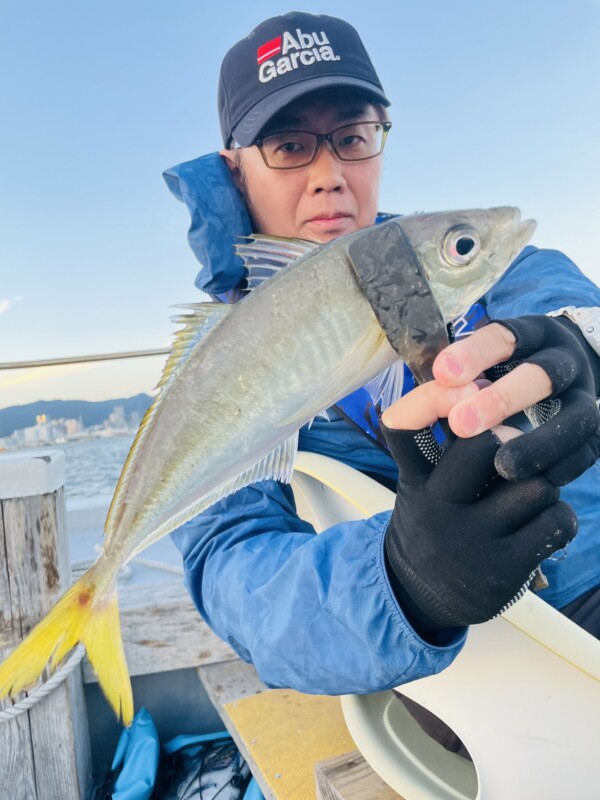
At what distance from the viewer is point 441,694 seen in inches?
66.3

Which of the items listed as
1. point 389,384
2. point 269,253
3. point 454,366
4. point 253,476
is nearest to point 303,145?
point 269,253

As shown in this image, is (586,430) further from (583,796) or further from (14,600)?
(14,600)

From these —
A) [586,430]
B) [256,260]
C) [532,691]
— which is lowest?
[532,691]

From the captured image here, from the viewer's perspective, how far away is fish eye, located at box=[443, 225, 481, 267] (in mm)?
1209

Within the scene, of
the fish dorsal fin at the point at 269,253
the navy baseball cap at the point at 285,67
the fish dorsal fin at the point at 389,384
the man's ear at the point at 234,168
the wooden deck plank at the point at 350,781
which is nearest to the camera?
the fish dorsal fin at the point at 269,253

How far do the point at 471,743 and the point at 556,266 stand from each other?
179 centimetres

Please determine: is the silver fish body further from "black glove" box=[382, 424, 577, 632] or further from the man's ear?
the man's ear

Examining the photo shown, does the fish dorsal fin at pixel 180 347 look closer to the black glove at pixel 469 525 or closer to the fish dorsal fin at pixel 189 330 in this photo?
the fish dorsal fin at pixel 189 330

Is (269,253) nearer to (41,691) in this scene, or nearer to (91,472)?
(41,691)

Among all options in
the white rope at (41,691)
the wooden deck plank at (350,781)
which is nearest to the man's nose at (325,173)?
the wooden deck plank at (350,781)

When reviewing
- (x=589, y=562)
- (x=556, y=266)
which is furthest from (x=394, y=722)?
(x=556, y=266)

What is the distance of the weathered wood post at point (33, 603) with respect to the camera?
9.04 feet

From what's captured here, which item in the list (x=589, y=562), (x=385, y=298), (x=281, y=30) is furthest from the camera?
(x=281, y=30)

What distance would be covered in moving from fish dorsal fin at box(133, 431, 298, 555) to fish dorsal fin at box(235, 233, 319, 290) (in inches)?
16.5
